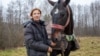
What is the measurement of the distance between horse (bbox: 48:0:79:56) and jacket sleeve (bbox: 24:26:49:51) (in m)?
1.16

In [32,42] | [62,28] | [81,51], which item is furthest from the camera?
[81,51]

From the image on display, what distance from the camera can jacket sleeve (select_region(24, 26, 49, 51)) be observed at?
4.52m

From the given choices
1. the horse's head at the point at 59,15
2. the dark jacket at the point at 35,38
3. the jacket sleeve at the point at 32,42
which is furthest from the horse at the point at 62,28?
the jacket sleeve at the point at 32,42

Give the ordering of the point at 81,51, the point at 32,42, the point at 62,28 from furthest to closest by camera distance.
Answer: the point at 81,51 < the point at 62,28 < the point at 32,42

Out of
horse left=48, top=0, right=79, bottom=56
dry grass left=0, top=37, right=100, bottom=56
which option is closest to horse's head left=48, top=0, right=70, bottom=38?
horse left=48, top=0, right=79, bottom=56

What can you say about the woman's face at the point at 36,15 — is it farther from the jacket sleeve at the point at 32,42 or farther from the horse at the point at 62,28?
the horse at the point at 62,28

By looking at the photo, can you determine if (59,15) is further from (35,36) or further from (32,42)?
(32,42)

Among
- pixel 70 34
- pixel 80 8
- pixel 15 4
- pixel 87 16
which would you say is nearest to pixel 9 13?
pixel 15 4

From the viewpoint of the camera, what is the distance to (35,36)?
4613 millimetres

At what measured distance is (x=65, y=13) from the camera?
5.89 metres

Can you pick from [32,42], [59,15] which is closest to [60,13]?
[59,15]

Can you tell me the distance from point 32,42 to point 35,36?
0.47 feet

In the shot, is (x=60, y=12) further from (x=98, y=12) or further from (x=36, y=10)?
(x=98, y=12)

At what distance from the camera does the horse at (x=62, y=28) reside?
5777mm
